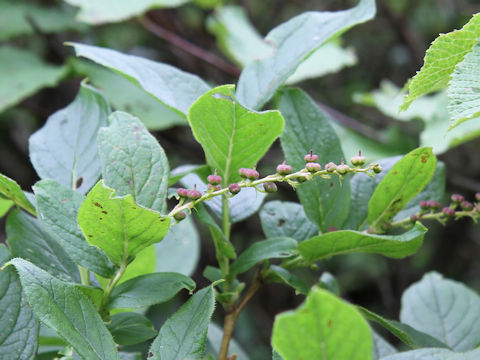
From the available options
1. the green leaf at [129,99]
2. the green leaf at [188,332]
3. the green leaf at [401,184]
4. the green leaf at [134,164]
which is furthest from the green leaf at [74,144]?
the green leaf at [129,99]

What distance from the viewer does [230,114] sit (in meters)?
0.53

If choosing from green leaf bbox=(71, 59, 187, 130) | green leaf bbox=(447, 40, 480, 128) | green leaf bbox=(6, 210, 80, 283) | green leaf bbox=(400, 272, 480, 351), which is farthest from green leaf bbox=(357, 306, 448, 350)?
green leaf bbox=(71, 59, 187, 130)

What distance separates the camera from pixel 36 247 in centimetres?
57

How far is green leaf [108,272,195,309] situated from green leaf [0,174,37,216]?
0.13 metres

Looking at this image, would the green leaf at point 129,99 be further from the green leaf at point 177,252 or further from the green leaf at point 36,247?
the green leaf at point 36,247

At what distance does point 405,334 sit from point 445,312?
24cm

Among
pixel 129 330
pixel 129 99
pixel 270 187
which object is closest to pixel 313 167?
pixel 270 187

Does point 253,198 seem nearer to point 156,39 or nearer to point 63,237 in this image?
point 63,237

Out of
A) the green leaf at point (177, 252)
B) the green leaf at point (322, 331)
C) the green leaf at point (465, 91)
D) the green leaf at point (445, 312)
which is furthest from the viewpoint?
the green leaf at point (177, 252)

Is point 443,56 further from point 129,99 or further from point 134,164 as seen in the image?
point 129,99

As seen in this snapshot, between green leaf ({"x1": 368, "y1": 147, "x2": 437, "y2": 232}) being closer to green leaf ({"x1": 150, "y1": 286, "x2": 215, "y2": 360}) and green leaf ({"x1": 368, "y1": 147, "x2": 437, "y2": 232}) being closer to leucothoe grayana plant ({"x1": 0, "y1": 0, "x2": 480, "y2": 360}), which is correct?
leucothoe grayana plant ({"x1": 0, "y1": 0, "x2": 480, "y2": 360})

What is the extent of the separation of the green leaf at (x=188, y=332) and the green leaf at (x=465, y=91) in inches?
10.5

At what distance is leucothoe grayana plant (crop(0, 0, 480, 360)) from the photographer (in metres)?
0.45

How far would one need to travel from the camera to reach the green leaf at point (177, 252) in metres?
0.85
